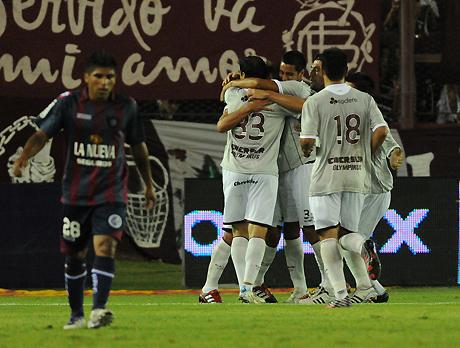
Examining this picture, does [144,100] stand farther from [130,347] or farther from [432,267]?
[130,347]

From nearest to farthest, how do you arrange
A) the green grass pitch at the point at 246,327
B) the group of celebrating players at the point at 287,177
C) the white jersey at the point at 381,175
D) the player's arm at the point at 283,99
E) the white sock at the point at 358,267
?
the green grass pitch at the point at 246,327 → the group of celebrating players at the point at 287,177 → the white sock at the point at 358,267 → the player's arm at the point at 283,99 → the white jersey at the point at 381,175

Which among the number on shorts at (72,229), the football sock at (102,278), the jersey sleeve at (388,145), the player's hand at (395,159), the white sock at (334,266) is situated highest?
the jersey sleeve at (388,145)

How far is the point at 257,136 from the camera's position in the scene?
41.1ft

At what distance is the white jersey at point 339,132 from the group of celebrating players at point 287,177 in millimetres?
11

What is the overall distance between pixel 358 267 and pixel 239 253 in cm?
148

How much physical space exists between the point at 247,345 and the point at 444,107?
11.7m

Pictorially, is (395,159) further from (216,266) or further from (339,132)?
(216,266)

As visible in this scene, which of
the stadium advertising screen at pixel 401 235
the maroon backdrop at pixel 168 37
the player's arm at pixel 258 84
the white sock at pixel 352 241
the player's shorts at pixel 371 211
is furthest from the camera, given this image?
the maroon backdrop at pixel 168 37

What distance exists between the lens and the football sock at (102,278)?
894 centimetres

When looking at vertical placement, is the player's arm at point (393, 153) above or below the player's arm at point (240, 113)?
below

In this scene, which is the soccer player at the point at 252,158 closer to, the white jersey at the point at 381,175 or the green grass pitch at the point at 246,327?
the green grass pitch at the point at 246,327

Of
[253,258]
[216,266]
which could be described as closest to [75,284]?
[253,258]

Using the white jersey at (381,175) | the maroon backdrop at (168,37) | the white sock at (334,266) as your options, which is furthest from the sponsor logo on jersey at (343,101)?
the maroon backdrop at (168,37)

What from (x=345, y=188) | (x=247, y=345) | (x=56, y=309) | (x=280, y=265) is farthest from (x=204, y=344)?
(x=280, y=265)
